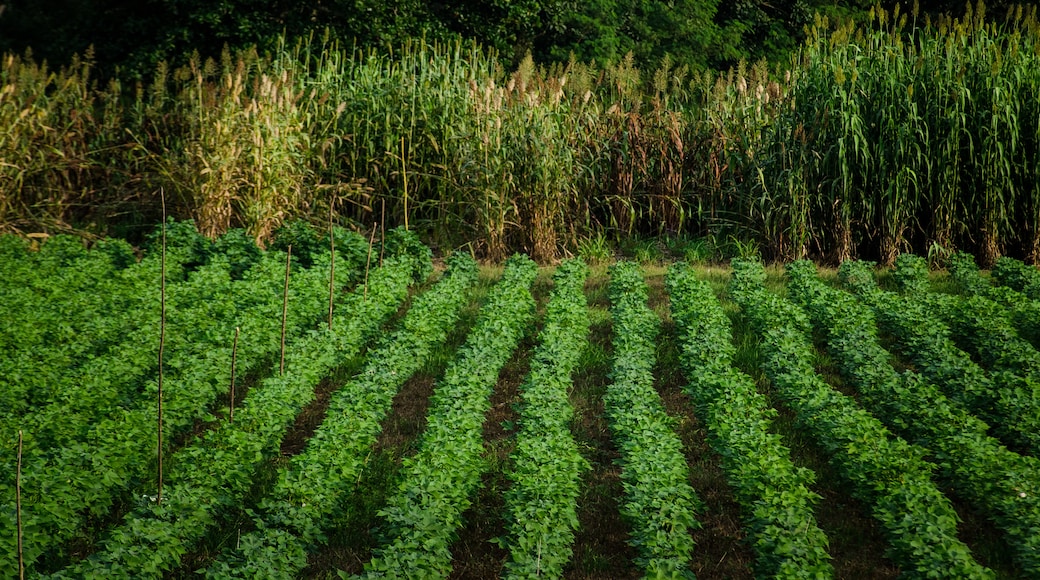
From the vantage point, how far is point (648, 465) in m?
5.27

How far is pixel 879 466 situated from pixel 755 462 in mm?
698

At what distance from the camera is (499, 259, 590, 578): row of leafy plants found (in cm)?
449

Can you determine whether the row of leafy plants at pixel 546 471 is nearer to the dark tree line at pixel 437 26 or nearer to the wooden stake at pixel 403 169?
the wooden stake at pixel 403 169

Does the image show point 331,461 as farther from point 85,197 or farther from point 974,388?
point 85,197

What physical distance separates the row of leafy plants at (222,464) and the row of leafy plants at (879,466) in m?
3.47

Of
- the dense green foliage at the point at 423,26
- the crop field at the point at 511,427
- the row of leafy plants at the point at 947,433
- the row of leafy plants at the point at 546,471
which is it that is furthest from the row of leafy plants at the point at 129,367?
the dense green foliage at the point at 423,26

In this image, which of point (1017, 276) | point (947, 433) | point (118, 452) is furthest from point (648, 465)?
point (1017, 276)

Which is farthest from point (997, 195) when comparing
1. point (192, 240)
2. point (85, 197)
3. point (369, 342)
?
point (85, 197)

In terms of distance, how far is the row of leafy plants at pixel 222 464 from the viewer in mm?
4316

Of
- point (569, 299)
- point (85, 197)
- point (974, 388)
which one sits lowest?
point (85, 197)

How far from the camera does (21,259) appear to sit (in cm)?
943

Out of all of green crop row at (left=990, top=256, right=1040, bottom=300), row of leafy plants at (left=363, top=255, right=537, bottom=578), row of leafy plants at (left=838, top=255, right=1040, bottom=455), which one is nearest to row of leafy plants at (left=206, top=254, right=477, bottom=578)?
row of leafy plants at (left=363, top=255, right=537, bottom=578)

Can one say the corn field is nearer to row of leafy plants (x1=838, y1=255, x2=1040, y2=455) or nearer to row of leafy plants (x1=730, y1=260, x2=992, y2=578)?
row of leafy plants (x1=838, y1=255, x2=1040, y2=455)

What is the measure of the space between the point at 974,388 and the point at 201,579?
525 centimetres
